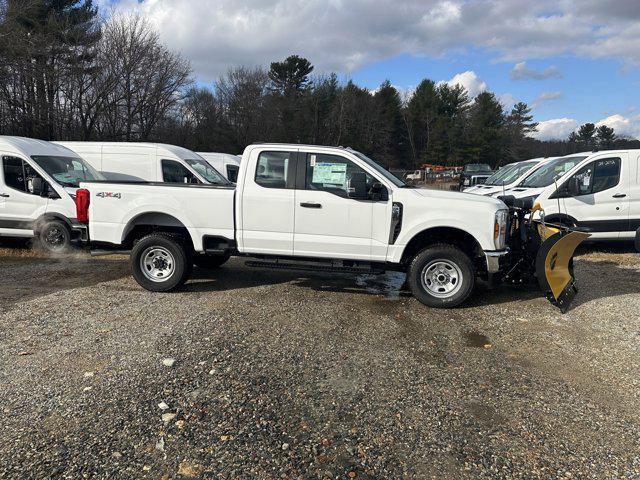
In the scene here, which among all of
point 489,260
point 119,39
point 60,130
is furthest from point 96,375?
point 119,39

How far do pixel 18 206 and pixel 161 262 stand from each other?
4913 mm

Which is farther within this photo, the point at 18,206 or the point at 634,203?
the point at 18,206

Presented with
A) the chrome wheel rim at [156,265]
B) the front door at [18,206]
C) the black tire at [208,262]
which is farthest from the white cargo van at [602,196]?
the front door at [18,206]

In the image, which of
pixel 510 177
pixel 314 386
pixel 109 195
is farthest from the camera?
pixel 510 177

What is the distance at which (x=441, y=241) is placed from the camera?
259 inches

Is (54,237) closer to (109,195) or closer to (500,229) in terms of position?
(109,195)

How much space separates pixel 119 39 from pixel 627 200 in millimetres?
37346

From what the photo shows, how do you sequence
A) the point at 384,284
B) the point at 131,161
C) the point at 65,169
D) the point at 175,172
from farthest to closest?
the point at 131,161, the point at 175,172, the point at 65,169, the point at 384,284

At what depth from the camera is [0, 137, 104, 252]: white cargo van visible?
9.77 metres

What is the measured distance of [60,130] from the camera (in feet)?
108

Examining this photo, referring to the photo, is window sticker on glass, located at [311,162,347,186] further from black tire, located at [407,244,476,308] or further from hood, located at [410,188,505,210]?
black tire, located at [407,244,476,308]

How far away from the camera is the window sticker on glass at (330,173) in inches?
258

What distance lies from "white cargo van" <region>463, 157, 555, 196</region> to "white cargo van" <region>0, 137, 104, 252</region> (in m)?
9.41

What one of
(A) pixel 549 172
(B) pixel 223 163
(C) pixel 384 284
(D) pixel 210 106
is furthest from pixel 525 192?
(D) pixel 210 106
